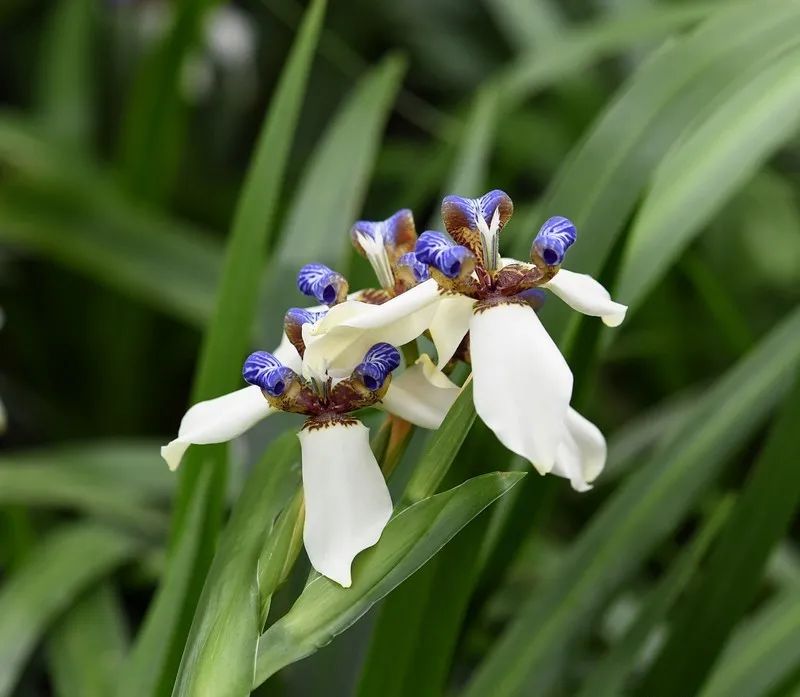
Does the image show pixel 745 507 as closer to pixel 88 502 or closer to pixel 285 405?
pixel 285 405

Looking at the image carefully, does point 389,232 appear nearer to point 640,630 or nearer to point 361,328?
point 361,328

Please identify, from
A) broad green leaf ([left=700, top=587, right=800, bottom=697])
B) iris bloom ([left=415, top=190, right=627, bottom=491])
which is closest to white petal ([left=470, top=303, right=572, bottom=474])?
iris bloom ([left=415, top=190, right=627, bottom=491])

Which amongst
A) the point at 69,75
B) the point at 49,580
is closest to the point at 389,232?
the point at 49,580

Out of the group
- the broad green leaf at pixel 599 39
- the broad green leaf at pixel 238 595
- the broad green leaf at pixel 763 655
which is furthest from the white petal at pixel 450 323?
the broad green leaf at pixel 599 39

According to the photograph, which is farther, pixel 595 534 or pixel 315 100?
pixel 315 100

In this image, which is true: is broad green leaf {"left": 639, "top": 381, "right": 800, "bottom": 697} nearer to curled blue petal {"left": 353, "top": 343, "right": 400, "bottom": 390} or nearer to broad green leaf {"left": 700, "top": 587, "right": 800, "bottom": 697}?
broad green leaf {"left": 700, "top": 587, "right": 800, "bottom": 697}

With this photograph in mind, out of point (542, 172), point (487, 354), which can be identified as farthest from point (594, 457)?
point (542, 172)

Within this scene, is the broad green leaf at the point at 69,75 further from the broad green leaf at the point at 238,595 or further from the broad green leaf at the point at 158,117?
the broad green leaf at the point at 238,595
